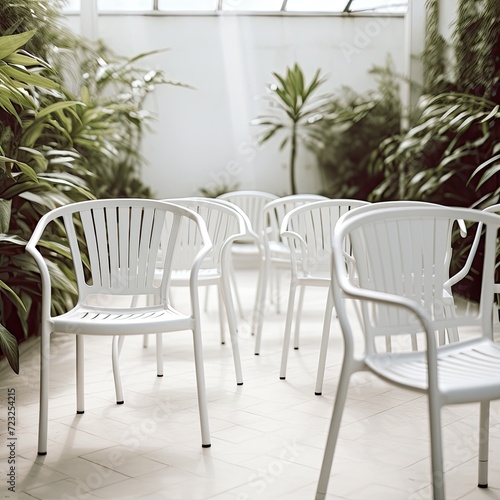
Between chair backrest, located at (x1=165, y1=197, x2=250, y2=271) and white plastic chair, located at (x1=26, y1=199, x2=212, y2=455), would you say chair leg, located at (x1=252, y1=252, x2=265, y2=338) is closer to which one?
chair backrest, located at (x1=165, y1=197, x2=250, y2=271)

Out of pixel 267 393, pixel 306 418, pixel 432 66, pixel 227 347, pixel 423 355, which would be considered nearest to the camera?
pixel 423 355

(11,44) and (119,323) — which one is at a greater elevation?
(11,44)

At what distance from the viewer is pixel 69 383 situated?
3344 millimetres

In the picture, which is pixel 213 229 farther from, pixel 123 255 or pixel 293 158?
pixel 293 158

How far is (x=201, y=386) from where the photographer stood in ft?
8.24

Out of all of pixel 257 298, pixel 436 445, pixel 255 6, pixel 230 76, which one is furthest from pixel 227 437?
pixel 255 6

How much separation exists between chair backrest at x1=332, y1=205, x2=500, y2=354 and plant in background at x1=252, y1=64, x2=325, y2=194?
15.5 feet

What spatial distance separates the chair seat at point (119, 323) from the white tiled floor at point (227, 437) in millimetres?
419

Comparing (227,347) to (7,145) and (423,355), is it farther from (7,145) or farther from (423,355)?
(423,355)

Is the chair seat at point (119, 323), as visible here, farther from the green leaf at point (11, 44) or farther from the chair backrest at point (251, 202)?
the chair backrest at point (251, 202)

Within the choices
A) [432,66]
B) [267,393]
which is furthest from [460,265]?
[267,393]

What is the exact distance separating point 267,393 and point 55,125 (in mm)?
1645

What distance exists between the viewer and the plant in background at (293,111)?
6.71 metres

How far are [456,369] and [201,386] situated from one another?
0.94m
